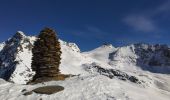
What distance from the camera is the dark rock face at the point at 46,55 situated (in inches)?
2283

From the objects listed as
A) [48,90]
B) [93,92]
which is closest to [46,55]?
[48,90]

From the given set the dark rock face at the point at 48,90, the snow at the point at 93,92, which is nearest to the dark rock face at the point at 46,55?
the snow at the point at 93,92

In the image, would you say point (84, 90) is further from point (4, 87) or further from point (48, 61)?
point (48, 61)

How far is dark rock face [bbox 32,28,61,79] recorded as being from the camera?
5800cm

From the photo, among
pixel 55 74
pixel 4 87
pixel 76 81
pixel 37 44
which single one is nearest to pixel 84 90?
pixel 76 81

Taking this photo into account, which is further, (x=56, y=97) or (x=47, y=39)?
(x=47, y=39)

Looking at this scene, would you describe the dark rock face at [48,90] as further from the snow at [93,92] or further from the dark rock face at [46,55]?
the dark rock face at [46,55]

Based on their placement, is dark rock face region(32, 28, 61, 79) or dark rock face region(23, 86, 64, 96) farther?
dark rock face region(32, 28, 61, 79)

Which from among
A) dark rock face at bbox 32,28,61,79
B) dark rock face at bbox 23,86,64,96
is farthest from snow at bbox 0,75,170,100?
dark rock face at bbox 32,28,61,79

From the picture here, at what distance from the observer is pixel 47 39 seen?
60375mm

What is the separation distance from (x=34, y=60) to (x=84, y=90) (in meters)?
22.7

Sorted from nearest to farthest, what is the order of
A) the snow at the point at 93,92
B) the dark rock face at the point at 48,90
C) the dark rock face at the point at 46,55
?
the snow at the point at 93,92 < the dark rock face at the point at 48,90 < the dark rock face at the point at 46,55

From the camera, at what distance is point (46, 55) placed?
58.9m

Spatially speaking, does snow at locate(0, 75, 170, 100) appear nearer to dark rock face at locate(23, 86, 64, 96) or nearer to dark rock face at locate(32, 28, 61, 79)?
dark rock face at locate(23, 86, 64, 96)
